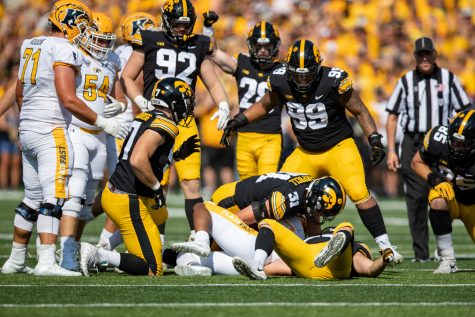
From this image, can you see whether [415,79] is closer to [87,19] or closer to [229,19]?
[87,19]

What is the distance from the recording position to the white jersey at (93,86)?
23.1ft

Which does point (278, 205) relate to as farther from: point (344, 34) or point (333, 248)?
point (344, 34)

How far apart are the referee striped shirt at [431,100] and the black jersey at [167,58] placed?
2058 millimetres

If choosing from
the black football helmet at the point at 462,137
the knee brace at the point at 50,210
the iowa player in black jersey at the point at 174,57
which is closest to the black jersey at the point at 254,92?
the iowa player in black jersey at the point at 174,57

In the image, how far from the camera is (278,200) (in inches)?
262

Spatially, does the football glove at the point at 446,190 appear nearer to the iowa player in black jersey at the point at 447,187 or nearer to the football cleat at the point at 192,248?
the iowa player in black jersey at the point at 447,187

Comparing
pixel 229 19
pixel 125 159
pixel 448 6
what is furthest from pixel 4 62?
pixel 125 159

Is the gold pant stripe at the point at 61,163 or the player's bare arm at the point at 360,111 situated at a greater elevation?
the player's bare arm at the point at 360,111

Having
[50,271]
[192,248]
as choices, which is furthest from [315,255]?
[50,271]

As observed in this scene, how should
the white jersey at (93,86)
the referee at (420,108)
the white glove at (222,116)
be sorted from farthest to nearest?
the referee at (420,108) → the white glove at (222,116) → the white jersey at (93,86)

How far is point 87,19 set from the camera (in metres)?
6.97

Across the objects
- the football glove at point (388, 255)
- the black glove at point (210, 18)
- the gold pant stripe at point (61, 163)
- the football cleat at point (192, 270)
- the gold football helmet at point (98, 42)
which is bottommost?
the football cleat at point (192, 270)

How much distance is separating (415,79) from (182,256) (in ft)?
10.4

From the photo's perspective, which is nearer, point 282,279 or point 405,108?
point 282,279
